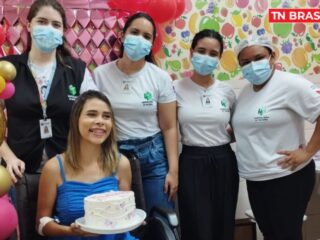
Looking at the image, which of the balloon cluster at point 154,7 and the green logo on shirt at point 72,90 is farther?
the balloon cluster at point 154,7

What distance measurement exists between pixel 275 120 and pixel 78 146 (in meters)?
1.03

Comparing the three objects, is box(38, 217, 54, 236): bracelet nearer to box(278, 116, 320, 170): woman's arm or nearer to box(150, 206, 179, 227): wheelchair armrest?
box(150, 206, 179, 227): wheelchair armrest

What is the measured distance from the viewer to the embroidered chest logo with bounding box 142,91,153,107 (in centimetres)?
222

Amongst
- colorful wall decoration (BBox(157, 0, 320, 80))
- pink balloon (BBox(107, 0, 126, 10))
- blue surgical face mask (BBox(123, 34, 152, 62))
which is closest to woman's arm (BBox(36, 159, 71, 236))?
blue surgical face mask (BBox(123, 34, 152, 62))

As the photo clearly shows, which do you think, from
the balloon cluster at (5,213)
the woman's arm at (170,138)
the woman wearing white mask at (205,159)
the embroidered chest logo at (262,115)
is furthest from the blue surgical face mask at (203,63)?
the balloon cluster at (5,213)

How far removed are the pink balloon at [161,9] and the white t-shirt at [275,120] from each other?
0.85 m

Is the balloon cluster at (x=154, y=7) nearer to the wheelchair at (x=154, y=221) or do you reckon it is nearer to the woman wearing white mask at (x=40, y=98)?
the woman wearing white mask at (x=40, y=98)

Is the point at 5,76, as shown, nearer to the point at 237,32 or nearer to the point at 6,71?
the point at 6,71

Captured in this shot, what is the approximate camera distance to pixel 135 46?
2.19 m

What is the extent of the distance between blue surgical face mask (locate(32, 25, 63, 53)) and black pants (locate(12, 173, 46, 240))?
0.64 m

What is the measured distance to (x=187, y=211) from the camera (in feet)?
7.63

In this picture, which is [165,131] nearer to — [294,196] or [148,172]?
[148,172]

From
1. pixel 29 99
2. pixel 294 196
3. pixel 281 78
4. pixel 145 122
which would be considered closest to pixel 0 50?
pixel 29 99

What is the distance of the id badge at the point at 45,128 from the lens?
2.01 meters
